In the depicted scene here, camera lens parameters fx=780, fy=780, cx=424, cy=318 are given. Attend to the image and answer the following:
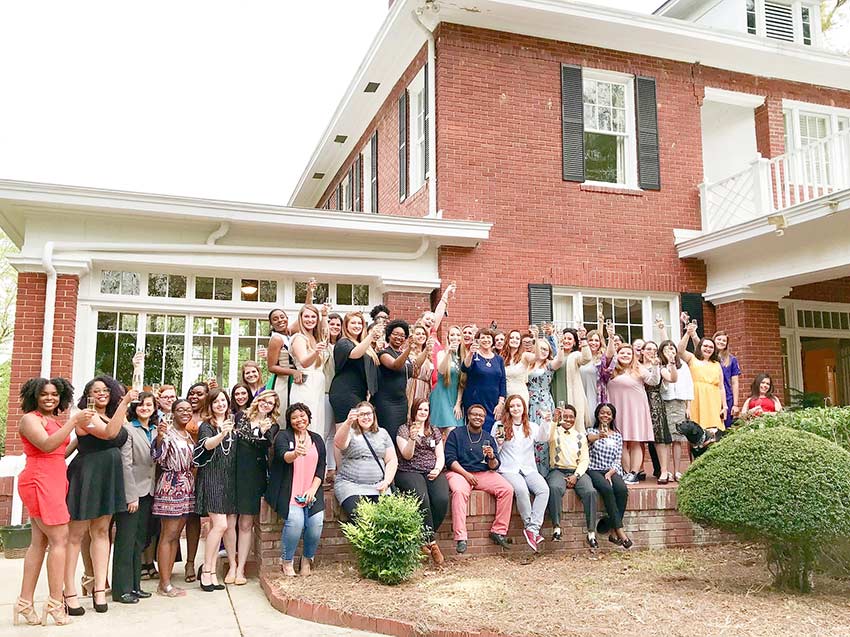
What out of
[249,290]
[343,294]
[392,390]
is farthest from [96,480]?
[343,294]

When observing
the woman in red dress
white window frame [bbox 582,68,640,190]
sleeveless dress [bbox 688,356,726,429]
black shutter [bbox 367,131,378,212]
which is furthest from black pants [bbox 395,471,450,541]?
black shutter [bbox 367,131,378,212]

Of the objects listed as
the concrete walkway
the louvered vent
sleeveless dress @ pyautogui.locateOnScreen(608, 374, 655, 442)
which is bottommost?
the concrete walkway

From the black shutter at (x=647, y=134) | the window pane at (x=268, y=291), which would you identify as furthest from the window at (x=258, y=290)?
the black shutter at (x=647, y=134)

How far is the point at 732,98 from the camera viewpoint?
12.4 metres

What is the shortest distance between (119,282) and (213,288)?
111 centimetres

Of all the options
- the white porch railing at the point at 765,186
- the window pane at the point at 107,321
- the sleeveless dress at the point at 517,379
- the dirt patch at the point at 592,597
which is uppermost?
the white porch railing at the point at 765,186

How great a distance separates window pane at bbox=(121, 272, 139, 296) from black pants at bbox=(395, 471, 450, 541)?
462 centimetres

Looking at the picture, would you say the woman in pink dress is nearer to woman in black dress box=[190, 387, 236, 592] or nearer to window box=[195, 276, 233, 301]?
woman in black dress box=[190, 387, 236, 592]

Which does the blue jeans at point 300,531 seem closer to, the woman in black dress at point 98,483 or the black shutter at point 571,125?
the woman in black dress at point 98,483

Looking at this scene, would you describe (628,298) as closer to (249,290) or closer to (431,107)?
(431,107)

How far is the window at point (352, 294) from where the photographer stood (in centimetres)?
1034

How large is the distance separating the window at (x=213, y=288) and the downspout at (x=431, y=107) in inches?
114

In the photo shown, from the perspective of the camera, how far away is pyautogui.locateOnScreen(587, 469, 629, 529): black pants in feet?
24.3

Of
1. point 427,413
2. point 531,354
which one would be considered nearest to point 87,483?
point 427,413
